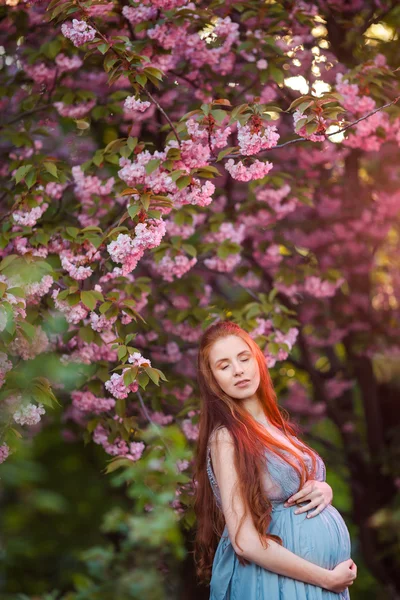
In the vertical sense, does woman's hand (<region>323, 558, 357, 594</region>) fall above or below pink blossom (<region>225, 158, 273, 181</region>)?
below

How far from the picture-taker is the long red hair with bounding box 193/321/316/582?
7.73 feet

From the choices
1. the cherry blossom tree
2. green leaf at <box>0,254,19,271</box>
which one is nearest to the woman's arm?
the cherry blossom tree

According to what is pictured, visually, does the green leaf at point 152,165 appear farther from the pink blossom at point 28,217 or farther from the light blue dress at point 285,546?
the light blue dress at point 285,546

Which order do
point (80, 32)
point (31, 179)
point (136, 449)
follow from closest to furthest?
1. point (80, 32)
2. point (31, 179)
3. point (136, 449)

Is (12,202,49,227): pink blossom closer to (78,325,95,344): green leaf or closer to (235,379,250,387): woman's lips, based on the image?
(78,325,95,344): green leaf

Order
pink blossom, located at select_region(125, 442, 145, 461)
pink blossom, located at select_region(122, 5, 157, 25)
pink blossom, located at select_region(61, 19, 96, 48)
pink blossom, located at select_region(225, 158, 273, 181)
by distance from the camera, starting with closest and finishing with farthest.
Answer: pink blossom, located at select_region(61, 19, 96, 48) → pink blossom, located at select_region(225, 158, 273, 181) → pink blossom, located at select_region(125, 442, 145, 461) → pink blossom, located at select_region(122, 5, 157, 25)

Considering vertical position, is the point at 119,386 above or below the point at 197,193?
below

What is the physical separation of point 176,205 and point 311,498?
62.5 inches

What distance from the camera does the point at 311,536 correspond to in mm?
2393

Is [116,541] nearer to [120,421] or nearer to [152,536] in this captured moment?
[120,421]

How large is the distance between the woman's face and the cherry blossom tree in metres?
0.26

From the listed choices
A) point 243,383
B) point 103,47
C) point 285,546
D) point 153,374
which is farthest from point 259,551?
point 103,47

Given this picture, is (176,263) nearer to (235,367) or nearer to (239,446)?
(235,367)

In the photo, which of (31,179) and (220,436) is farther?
(31,179)
